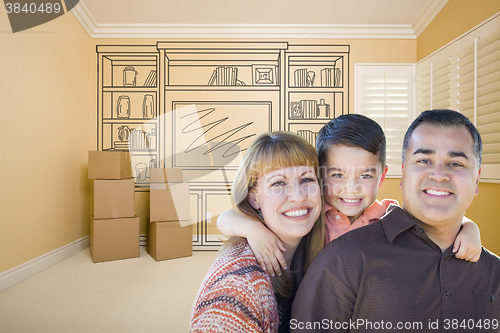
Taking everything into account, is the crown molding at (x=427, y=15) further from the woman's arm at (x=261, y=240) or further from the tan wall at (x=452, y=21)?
the woman's arm at (x=261, y=240)

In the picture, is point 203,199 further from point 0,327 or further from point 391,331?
point 391,331

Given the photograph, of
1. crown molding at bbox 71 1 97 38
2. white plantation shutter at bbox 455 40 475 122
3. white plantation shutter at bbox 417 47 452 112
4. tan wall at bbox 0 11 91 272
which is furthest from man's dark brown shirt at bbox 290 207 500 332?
crown molding at bbox 71 1 97 38

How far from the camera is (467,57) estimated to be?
2.82m

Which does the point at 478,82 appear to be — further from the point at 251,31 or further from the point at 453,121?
the point at 251,31

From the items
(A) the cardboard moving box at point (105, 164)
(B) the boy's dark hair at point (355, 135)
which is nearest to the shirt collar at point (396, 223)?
(B) the boy's dark hair at point (355, 135)

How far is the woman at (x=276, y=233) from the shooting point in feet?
2.69

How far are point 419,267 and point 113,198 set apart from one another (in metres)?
3.22

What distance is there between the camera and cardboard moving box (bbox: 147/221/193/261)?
3.38 metres

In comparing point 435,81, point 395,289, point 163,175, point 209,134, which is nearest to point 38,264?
point 163,175

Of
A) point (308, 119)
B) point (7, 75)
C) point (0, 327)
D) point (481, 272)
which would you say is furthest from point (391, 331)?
point (308, 119)

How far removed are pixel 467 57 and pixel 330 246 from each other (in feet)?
9.64

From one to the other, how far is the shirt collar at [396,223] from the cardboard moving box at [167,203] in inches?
114

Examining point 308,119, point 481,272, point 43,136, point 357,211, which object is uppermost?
point 308,119

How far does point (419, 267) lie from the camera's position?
0.84 m
